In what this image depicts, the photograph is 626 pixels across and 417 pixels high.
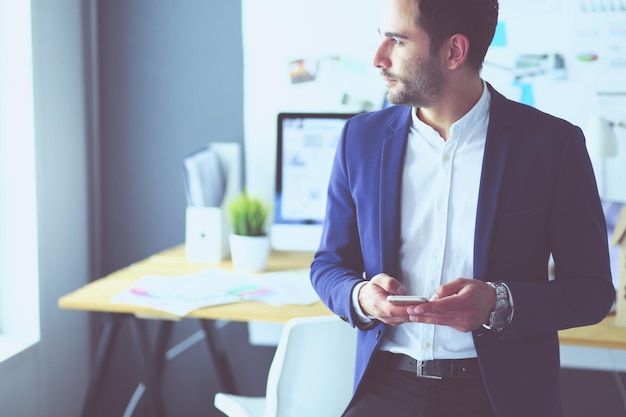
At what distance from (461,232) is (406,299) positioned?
0.79 feet

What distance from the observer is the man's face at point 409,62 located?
60.4 inches

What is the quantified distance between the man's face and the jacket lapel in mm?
136

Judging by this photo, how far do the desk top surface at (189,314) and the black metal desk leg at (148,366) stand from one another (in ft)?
0.43

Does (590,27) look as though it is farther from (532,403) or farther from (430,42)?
(532,403)

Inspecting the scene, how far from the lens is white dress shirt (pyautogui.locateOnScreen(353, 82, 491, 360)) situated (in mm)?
1503

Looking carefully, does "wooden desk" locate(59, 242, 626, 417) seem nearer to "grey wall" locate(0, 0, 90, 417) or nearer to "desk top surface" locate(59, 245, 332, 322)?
"desk top surface" locate(59, 245, 332, 322)

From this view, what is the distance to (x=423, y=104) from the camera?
1.55 metres

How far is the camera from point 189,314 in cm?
196

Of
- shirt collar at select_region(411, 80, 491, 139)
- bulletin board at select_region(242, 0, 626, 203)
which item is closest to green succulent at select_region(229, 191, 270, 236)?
bulletin board at select_region(242, 0, 626, 203)

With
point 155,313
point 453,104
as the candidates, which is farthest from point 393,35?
point 155,313

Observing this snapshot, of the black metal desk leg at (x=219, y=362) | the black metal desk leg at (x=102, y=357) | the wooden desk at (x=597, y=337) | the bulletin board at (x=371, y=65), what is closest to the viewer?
the wooden desk at (x=597, y=337)

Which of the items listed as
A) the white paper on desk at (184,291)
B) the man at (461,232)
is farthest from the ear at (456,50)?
the white paper on desk at (184,291)

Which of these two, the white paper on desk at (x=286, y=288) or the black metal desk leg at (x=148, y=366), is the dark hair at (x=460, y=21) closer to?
the white paper on desk at (x=286, y=288)

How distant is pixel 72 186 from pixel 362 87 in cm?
110
